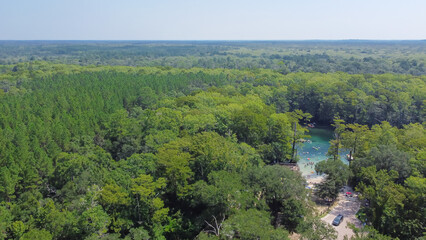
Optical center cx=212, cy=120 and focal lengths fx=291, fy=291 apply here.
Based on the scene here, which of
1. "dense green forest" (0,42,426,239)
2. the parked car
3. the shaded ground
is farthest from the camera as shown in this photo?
the parked car

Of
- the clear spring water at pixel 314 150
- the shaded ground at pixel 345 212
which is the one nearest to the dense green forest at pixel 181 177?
the shaded ground at pixel 345 212

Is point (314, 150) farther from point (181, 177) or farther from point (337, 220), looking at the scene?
point (181, 177)

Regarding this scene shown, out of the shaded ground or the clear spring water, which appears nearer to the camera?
the shaded ground

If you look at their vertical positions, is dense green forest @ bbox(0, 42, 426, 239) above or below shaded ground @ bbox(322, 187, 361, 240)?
above

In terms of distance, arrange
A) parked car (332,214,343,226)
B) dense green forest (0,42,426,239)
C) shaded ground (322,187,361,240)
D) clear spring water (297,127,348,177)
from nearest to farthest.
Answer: dense green forest (0,42,426,239)
shaded ground (322,187,361,240)
parked car (332,214,343,226)
clear spring water (297,127,348,177)

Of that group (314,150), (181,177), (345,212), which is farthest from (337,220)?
(314,150)

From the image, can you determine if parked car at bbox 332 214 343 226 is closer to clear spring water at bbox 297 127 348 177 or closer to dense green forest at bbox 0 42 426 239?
dense green forest at bbox 0 42 426 239

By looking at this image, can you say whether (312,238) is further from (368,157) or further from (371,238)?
(368,157)

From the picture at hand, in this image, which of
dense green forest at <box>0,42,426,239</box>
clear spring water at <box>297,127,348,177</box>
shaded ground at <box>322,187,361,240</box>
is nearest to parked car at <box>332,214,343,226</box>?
shaded ground at <box>322,187,361,240</box>

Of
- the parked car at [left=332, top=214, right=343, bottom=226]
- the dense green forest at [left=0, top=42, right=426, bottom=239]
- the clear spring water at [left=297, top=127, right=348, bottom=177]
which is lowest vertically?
the clear spring water at [left=297, top=127, right=348, bottom=177]
